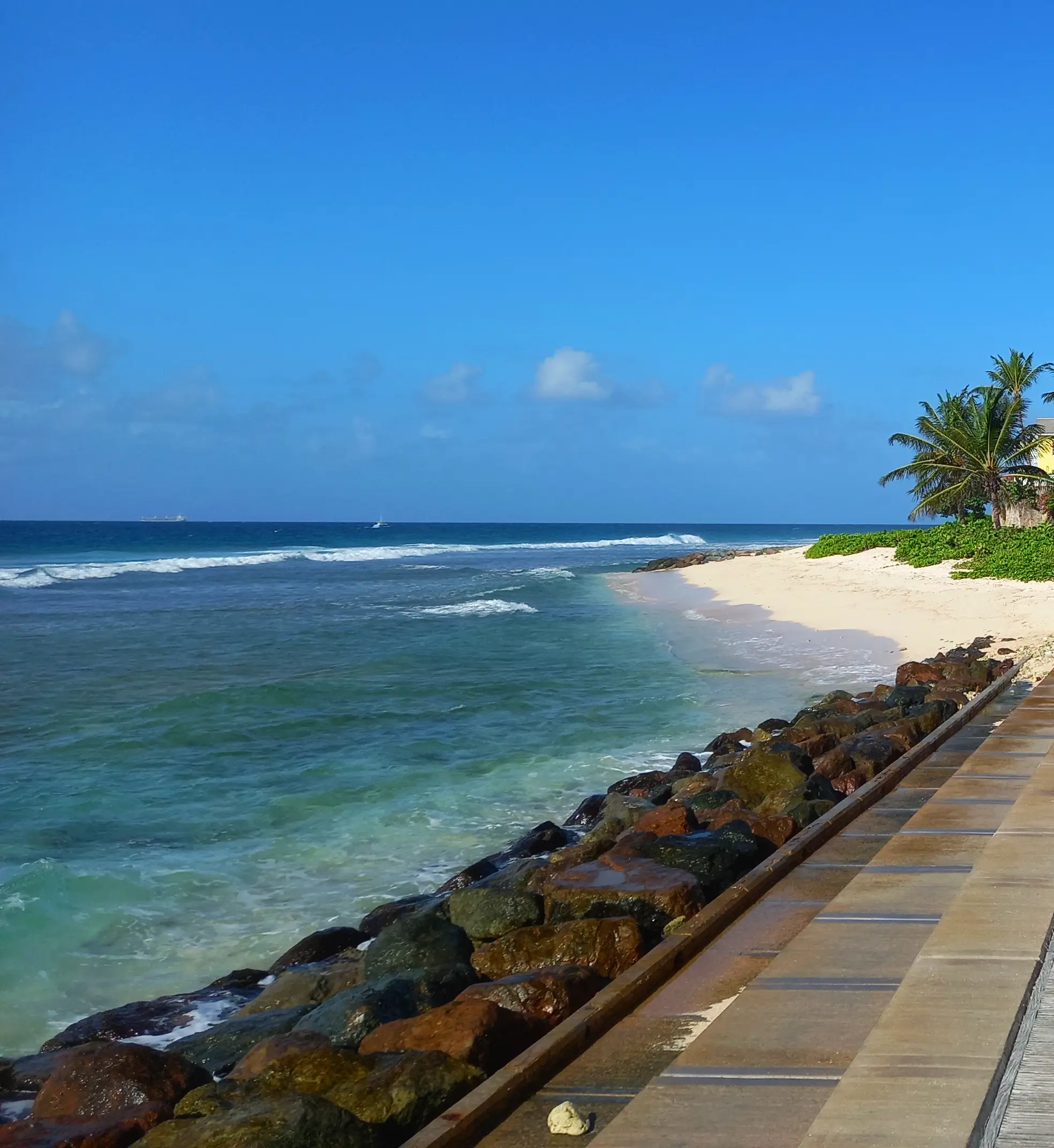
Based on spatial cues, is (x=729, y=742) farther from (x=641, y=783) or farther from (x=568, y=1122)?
(x=568, y=1122)

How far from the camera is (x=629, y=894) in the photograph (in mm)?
5957

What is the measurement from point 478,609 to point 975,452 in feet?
55.7

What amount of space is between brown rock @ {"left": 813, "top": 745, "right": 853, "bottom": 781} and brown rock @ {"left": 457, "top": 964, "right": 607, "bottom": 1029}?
4582 millimetres

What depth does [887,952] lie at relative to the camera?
14.8 feet

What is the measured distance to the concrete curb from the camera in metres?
3.41

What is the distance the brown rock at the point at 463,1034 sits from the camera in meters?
4.21

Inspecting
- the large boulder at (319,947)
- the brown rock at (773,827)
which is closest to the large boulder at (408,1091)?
the large boulder at (319,947)

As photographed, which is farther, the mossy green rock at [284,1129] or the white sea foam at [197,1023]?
the white sea foam at [197,1023]

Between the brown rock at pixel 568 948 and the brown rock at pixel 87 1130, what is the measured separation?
1706mm

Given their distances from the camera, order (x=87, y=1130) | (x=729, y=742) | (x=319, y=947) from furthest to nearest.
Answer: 1. (x=729, y=742)
2. (x=319, y=947)
3. (x=87, y=1130)

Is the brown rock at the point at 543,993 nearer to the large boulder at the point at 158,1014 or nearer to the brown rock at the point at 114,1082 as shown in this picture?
the brown rock at the point at 114,1082

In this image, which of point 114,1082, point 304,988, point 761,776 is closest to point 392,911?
point 304,988

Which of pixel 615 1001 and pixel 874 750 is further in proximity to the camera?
pixel 874 750

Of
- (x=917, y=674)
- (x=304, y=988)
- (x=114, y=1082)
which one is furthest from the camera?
(x=917, y=674)
